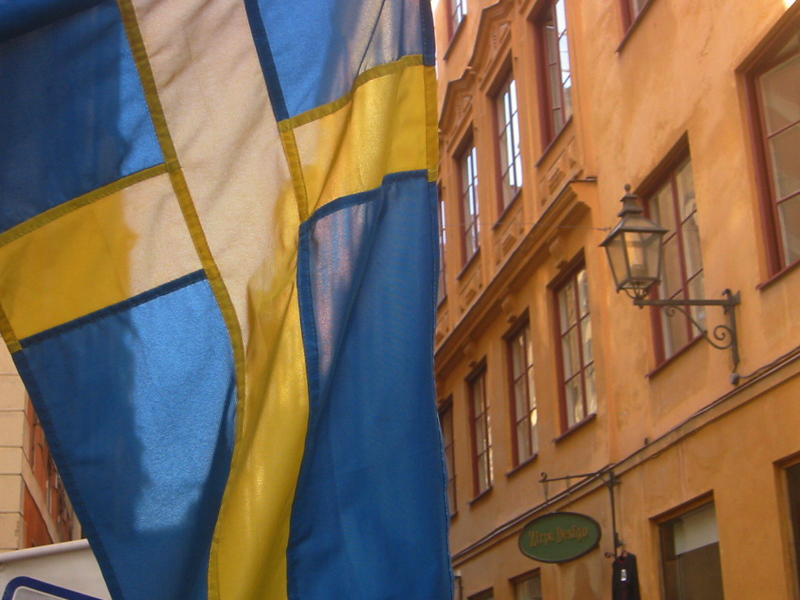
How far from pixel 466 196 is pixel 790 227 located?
12.3 m

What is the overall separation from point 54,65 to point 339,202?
2.23 ft

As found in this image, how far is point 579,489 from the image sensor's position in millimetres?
13492

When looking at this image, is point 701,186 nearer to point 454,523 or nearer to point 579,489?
point 579,489

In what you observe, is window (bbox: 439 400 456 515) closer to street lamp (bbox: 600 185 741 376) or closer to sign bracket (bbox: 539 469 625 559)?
sign bracket (bbox: 539 469 625 559)

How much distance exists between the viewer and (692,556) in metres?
10.8

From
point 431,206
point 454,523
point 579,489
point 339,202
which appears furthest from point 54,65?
point 454,523

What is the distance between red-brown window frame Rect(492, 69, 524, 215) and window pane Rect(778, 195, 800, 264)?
7750mm

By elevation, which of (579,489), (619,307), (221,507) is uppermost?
(619,307)

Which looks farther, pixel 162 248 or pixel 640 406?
pixel 640 406

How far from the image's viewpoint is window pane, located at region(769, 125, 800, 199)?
902 centimetres

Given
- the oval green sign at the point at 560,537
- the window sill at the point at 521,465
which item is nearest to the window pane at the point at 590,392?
the oval green sign at the point at 560,537

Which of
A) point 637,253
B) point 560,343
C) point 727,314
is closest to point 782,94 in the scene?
point 637,253

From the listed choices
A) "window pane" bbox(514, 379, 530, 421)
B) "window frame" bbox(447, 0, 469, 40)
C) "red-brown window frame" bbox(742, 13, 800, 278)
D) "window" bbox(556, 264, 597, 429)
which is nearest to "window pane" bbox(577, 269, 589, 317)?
"window" bbox(556, 264, 597, 429)

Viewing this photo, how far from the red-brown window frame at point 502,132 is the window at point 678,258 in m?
5.36
